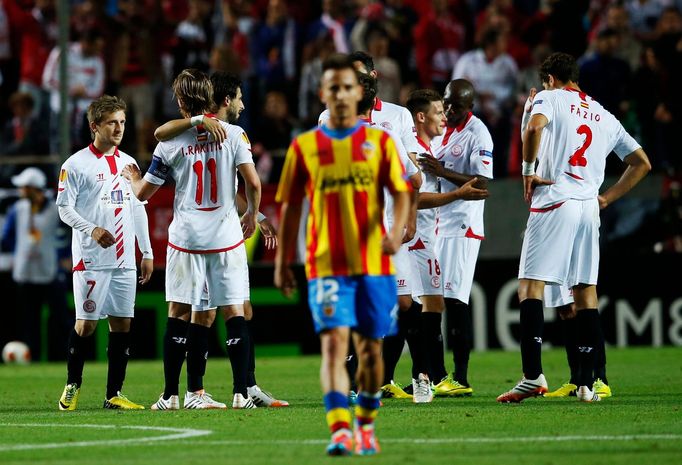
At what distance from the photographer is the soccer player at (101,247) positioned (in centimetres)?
1055

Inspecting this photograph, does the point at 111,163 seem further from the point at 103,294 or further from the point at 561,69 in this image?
the point at 561,69

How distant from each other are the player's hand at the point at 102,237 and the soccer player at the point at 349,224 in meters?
3.23

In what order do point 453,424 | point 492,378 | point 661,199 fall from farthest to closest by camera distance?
point 661,199 < point 492,378 < point 453,424

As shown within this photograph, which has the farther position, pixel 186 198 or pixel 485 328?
pixel 485 328

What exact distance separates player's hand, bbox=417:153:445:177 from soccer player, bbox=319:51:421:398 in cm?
10

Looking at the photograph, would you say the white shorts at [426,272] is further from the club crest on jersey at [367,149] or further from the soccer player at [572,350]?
the club crest on jersey at [367,149]

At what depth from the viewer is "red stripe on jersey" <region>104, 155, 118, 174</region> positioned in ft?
35.1

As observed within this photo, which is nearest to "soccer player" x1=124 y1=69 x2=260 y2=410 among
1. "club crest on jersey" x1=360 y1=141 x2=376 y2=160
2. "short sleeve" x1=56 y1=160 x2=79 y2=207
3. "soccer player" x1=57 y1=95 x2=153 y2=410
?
"soccer player" x1=57 y1=95 x2=153 y2=410

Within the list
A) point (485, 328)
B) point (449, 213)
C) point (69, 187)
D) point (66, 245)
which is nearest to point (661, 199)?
point (485, 328)

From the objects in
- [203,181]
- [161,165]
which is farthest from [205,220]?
[161,165]

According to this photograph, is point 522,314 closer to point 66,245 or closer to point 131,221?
point 131,221

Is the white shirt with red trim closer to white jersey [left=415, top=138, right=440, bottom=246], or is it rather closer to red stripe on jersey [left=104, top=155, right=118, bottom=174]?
white jersey [left=415, top=138, right=440, bottom=246]

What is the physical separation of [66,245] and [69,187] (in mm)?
8074

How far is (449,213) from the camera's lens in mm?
11500
